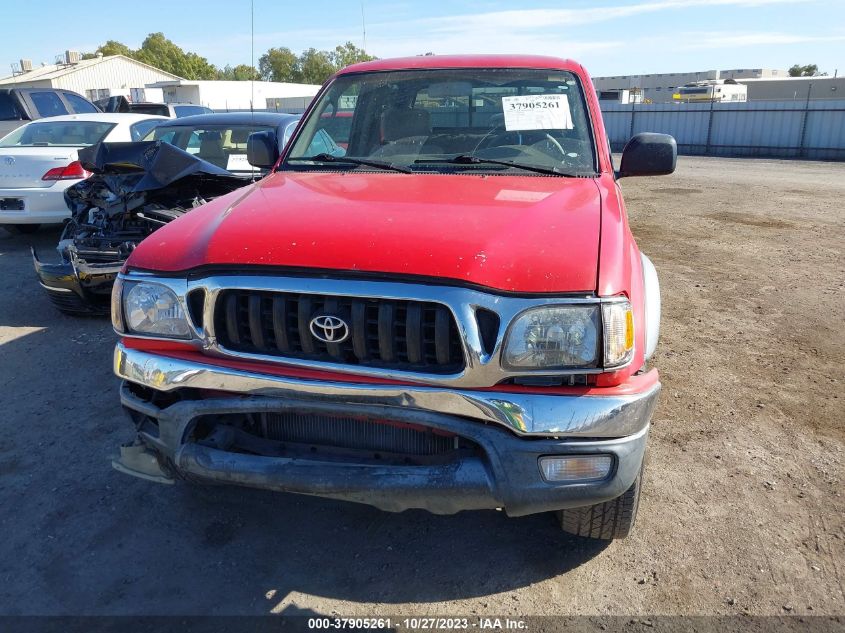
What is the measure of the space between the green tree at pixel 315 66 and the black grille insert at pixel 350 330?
232ft

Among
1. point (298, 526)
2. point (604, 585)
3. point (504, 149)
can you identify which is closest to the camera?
point (604, 585)

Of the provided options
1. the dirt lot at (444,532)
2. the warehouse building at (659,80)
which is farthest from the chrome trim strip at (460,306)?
the warehouse building at (659,80)

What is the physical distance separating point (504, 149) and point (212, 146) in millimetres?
4389

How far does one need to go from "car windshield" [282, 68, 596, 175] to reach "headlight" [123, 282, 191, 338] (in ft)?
4.34

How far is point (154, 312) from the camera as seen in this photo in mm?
2477

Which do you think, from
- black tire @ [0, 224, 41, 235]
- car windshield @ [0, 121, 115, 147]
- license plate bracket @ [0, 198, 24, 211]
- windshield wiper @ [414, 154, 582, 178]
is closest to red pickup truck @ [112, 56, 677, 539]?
windshield wiper @ [414, 154, 582, 178]

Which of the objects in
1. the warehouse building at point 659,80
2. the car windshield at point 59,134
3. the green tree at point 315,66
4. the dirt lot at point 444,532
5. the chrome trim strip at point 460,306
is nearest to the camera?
the chrome trim strip at point 460,306

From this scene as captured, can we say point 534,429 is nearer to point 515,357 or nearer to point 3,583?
→ point 515,357

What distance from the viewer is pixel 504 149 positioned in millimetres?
3402

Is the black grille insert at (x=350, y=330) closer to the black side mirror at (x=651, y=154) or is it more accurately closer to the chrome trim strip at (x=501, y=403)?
the chrome trim strip at (x=501, y=403)

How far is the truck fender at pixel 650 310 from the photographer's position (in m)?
2.54

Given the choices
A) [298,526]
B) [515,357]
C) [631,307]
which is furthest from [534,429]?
[298,526]

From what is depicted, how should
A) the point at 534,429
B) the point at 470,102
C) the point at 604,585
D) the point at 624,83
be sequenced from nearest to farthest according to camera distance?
1. the point at 534,429
2. the point at 604,585
3. the point at 470,102
4. the point at 624,83

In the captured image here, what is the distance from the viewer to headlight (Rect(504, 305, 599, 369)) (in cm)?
213
